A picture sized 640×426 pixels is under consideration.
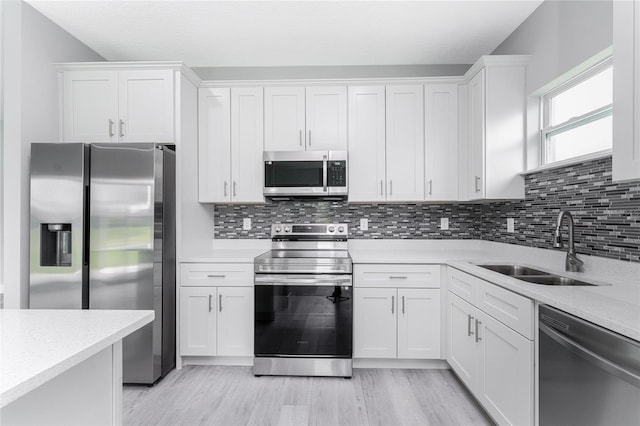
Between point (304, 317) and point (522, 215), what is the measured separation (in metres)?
1.82

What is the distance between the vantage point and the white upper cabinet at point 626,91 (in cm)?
124

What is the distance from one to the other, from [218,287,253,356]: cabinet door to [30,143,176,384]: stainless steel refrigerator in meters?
0.49

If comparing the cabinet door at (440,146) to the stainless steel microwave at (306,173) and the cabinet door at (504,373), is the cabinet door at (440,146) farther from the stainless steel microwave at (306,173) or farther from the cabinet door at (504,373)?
the cabinet door at (504,373)

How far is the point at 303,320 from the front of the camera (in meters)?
2.55

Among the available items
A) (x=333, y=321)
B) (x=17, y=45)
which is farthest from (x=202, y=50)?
(x=333, y=321)

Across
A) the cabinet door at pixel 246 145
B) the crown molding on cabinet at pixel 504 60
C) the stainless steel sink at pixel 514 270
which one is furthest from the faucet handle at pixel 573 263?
the cabinet door at pixel 246 145

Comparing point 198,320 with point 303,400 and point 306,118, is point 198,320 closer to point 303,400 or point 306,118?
point 303,400

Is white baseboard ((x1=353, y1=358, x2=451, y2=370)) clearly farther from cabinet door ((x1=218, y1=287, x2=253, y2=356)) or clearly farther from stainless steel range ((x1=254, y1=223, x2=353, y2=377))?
cabinet door ((x1=218, y1=287, x2=253, y2=356))

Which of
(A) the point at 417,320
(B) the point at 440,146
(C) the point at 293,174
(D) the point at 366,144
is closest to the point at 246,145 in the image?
(C) the point at 293,174

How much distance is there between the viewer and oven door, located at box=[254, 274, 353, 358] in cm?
254

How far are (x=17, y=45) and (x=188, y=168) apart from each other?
4.50 feet

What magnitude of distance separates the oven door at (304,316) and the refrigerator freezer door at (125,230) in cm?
79

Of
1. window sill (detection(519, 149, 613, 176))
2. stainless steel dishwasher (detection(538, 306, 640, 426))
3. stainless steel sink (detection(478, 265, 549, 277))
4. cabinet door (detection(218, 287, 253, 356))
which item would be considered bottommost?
cabinet door (detection(218, 287, 253, 356))

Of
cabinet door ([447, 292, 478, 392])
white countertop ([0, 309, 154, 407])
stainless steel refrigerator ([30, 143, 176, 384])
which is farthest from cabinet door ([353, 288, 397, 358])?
white countertop ([0, 309, 154, 407])
